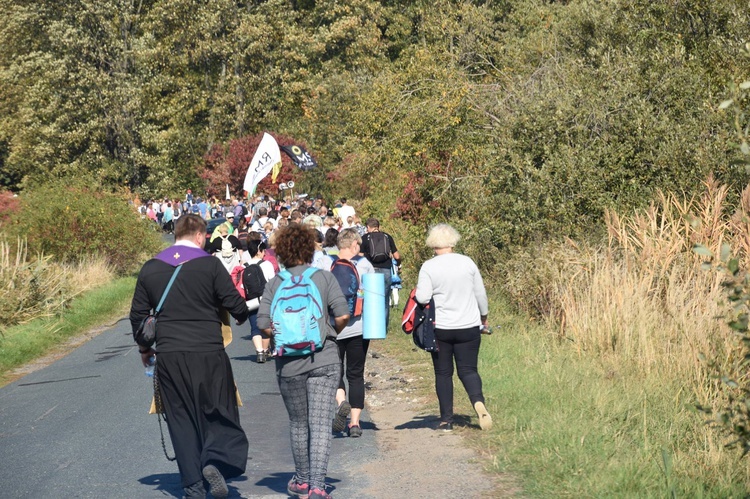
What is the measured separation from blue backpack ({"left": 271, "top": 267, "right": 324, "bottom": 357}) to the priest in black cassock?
256 millimetres

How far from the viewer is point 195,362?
23.2 feet

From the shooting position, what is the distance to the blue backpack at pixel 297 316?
7066 mm

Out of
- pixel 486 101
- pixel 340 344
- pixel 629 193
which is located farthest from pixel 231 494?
pixel 486 101

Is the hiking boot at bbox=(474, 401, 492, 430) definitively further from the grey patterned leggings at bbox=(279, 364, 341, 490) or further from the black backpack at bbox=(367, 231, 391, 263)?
the black backpack at bbox=(367, 231, 391, 263)

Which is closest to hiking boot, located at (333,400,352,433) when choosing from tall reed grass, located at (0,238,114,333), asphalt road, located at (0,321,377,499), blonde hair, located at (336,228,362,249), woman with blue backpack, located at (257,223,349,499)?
asphalt road, located at (0,321,377,499)

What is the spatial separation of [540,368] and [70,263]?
60.9ft

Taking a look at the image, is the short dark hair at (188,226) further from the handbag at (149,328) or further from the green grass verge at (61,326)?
the green grass verge at (61,326)

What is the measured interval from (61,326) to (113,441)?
1059 centimetres

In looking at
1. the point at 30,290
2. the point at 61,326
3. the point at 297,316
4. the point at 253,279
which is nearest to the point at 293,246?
the point at 297,316

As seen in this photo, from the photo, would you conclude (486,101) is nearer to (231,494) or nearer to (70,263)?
Result: (70,263)

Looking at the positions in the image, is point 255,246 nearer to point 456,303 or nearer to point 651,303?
point 651,303

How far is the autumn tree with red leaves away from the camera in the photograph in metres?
51.4

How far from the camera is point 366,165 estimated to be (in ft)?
85.6

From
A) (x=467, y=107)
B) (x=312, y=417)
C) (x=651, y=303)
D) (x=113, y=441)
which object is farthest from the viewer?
(x=467, y=107)
